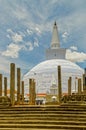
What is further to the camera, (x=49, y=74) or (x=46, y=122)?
(x=49, y=74)

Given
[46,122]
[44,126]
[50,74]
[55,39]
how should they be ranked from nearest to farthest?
[44,126]
[46,122]
[50,74]
[55,39]

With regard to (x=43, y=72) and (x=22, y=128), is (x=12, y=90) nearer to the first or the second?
(x=22, y=128)

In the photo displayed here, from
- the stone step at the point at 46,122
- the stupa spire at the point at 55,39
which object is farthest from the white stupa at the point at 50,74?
the stone step at the point at 46,122

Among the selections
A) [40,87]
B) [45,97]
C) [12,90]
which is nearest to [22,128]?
[12,90]

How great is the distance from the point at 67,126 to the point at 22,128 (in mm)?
1697

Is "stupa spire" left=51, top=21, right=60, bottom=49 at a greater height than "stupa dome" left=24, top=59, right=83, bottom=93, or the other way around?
"stupa spire" left=51, top=21, right=60, bottom=49

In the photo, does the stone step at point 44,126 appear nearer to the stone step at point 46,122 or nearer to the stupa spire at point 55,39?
the stone step at point 46,122

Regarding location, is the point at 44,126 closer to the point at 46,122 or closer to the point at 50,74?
the point at 46,122

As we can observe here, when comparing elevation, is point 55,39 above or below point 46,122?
above

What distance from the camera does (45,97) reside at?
44812mm

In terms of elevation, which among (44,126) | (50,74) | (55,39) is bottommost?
(44,126)

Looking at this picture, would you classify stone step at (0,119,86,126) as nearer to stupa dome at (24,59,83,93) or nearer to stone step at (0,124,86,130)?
stone step at (0,124,86,130)

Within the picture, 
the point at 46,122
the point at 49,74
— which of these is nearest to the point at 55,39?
the point at 49,74

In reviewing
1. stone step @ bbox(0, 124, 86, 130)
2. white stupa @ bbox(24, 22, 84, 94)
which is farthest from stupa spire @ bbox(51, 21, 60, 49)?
stone step @ bbox(0, 124, 86, 130)
